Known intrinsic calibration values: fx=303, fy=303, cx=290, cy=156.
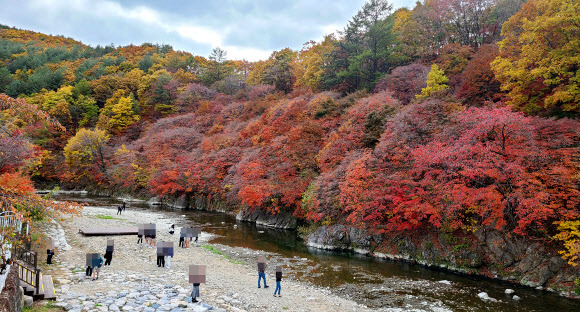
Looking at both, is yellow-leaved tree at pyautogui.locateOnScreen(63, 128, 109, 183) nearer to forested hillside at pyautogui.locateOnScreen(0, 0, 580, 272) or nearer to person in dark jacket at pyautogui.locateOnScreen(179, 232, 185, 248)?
forested hillside at pyautogui.locateOnScreen(0, 0, 580, 272)

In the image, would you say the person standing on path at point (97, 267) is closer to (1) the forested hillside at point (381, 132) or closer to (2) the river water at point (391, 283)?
(1) the forested hillside at point (381, 132)

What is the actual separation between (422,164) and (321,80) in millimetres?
27911

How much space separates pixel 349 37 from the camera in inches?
1646

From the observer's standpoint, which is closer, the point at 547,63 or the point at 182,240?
the point at 547,63

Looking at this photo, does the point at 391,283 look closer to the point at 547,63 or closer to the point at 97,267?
the point at 97,267

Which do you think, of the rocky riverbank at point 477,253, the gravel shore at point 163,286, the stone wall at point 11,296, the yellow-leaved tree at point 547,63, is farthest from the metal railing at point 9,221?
the yellow-leaved tree at point 547,63

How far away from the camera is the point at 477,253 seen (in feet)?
53.5

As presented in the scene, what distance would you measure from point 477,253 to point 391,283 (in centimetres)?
569

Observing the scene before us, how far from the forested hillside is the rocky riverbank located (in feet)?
2.09

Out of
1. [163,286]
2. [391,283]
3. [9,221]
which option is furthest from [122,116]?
[391,283]

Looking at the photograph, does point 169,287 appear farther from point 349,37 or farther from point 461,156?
point 349,37

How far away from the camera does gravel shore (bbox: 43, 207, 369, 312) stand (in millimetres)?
9352

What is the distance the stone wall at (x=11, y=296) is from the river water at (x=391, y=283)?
10612mm

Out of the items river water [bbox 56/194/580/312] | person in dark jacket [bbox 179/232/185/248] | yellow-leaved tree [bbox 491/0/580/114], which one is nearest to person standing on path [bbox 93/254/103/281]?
person in dark jacket [bbox 179/232/185/248]
